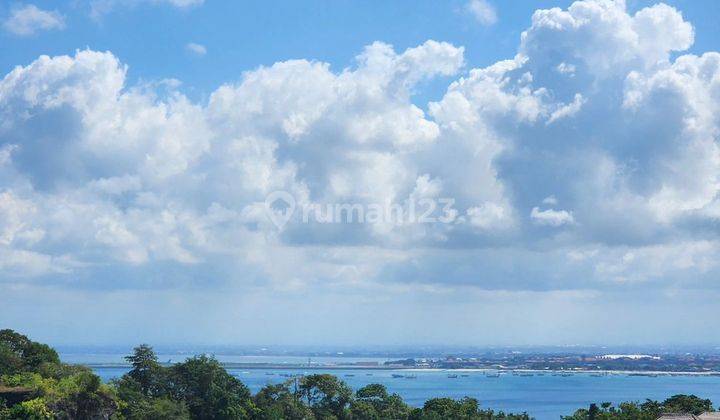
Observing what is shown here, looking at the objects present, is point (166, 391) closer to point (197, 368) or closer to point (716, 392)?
point (197, 368)

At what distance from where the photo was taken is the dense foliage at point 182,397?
42.1 metres

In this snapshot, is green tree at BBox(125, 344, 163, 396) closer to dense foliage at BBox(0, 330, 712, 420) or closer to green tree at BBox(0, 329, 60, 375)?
dense foliage at BBox(0, 330, 712, 420)

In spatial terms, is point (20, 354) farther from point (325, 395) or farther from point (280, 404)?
point (325, 395)

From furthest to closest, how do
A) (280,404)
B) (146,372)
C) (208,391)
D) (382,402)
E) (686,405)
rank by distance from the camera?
(382,402) < (686,405) < (280,404) < (146,372) < (208,391)

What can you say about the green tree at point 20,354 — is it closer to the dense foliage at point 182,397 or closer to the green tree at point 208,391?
the dense foliage at point 182,397

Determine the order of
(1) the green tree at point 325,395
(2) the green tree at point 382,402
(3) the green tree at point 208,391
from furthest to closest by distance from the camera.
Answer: (2) the green tree at point 382,402 < (1) the green tree at point 325,395 < (3) the green tree at point 208,391

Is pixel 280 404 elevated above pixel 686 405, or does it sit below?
above

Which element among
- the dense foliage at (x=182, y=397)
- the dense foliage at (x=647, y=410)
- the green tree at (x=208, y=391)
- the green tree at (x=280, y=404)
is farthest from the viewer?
the green tree at (x=280, y=404)

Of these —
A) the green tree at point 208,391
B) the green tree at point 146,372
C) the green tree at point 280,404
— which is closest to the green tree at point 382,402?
the green tree at point 280,404

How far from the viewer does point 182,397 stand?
5125 centimetres

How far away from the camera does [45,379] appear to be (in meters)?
44.2

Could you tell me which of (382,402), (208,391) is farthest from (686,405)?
(208,391)

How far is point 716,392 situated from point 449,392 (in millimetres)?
51461

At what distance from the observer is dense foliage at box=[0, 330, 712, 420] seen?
4212 centimetres
